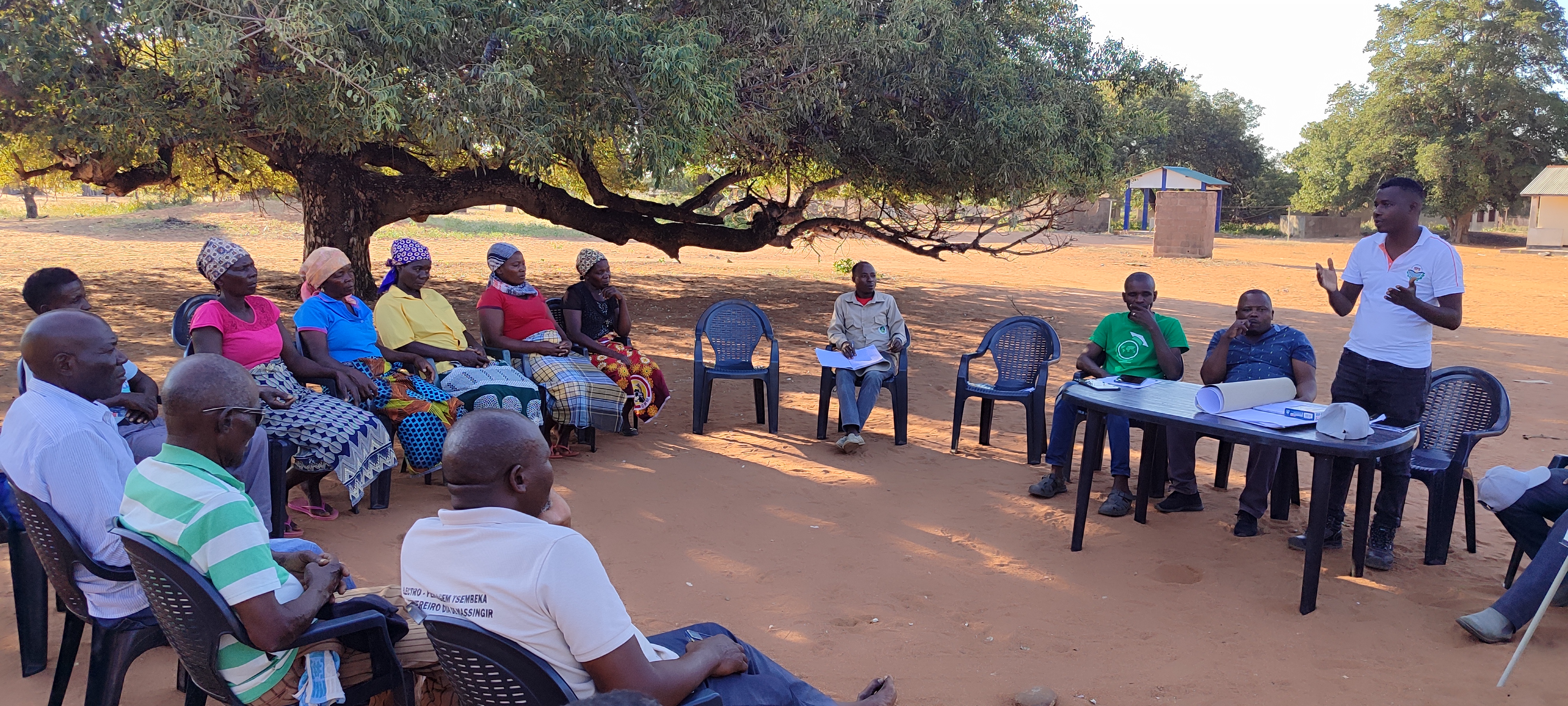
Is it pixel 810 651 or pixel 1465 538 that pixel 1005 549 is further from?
pixel 1465 538

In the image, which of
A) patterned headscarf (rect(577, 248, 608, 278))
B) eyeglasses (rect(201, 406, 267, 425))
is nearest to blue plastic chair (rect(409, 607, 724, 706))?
eyeglasses (rect(201, 406, 267, 425))

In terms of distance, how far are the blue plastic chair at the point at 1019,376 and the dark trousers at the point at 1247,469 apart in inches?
42.4

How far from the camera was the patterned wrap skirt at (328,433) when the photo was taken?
15.4 feet

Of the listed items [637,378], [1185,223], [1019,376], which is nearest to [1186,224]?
[1185,223]

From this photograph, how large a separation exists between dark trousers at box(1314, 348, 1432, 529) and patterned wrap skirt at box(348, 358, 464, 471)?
4.53 meters

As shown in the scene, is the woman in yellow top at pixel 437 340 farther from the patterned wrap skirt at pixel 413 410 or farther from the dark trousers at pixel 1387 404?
the dark trousers at pixel 1387 404

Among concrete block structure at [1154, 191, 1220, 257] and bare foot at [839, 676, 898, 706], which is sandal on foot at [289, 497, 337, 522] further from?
concrete block structure at [1154, 191, 1220, 257]

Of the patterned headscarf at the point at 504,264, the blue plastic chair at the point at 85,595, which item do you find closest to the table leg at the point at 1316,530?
the blue plastic chair at the point at 85,595

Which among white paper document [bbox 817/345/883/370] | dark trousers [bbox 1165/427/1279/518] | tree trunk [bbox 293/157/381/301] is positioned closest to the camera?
dark trousers [bbox 1165/427/1279/518]

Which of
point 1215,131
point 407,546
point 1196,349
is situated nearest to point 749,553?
point 407,546

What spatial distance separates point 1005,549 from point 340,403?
11.3 ft

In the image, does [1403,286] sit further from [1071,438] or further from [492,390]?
[492,390]

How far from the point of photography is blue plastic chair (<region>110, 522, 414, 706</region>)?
7.47ft

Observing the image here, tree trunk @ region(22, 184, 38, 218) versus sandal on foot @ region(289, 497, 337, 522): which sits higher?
tree trunk @ region(22, 184, 38, 218)
